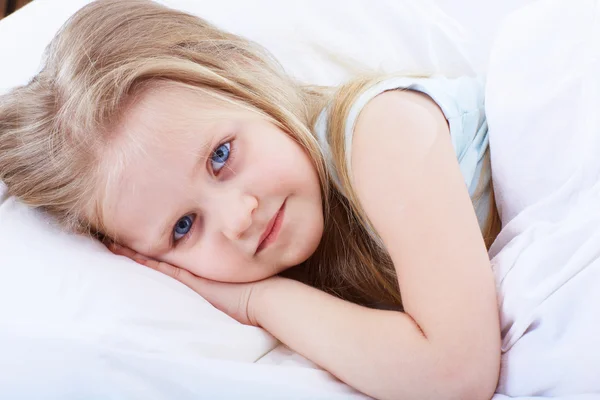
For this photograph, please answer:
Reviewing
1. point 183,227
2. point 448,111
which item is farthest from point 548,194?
point 183,227

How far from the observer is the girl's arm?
0.66 metres

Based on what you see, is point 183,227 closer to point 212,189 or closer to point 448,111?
point 212,189

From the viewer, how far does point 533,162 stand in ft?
2.68

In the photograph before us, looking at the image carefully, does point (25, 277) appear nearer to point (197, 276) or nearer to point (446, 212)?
point (197, 276)

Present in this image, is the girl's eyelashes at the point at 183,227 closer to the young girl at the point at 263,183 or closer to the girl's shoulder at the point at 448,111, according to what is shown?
the young girl at the point at 263,183

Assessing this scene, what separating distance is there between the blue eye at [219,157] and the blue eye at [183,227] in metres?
0.06

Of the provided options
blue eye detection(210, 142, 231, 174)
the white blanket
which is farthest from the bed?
blue eye detection(210, 142, 231, 174)

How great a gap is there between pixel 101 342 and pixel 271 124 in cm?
32

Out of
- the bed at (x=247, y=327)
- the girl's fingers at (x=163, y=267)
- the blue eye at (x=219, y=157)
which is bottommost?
the girl's fingers at (x=163, y=267)

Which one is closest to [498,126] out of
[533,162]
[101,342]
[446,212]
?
[533,162]

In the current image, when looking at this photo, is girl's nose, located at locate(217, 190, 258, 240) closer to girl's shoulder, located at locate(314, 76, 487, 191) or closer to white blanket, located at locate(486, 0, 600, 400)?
girl's shoulder, located at locate(314, 76, 487, 191)

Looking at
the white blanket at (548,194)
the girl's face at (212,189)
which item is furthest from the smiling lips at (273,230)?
the white blanket at (548,194)

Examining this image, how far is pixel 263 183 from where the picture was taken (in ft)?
2.50

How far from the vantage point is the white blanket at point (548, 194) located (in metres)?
0.64
